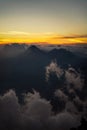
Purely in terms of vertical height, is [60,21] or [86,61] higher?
[60,21]

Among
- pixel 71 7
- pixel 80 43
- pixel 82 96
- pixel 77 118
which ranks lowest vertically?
pixel 77 118

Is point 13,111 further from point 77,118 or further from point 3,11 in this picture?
point 3,11

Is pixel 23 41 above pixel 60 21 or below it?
below

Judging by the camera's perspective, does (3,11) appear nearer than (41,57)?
Yes

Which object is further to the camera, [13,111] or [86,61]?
[86,61]

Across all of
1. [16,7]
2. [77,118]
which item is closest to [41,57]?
[16,7]

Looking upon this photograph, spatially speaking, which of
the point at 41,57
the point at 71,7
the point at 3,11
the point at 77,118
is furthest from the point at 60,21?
the point at 77,118

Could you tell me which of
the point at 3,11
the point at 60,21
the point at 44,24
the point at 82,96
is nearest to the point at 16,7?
the point at 3,11

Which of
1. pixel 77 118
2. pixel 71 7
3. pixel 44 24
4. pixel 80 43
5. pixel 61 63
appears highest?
pixel 71 7

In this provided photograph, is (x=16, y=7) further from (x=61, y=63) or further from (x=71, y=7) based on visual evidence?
(x=61, y=63)
